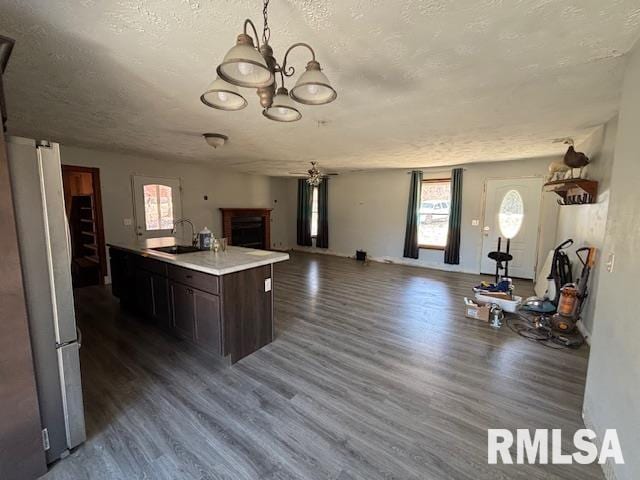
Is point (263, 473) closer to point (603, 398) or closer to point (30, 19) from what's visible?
point (603, 398)

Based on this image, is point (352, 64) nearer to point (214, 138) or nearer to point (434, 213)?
point (214, 138)

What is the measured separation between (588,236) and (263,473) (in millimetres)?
4156

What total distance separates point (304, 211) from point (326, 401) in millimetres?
6858

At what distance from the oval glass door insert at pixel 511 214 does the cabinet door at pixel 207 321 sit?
578 cm

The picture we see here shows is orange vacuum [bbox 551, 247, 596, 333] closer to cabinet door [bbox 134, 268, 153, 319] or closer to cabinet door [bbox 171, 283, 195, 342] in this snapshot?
cabinet door [bbox 171, 283, 195, 342]

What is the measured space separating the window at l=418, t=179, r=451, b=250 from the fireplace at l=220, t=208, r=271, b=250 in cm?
423

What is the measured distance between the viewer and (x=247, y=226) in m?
7.64

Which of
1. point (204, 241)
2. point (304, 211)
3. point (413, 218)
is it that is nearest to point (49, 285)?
point (204, 241)

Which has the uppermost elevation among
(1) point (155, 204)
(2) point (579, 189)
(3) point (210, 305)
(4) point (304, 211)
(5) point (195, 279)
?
(2) point (579, 189)

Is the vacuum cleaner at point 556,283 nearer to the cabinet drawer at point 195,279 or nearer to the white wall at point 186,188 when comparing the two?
the cabinet drawer at point 195,279

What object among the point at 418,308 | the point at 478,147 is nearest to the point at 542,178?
the point at 478,147

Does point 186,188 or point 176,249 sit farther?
point 186,188

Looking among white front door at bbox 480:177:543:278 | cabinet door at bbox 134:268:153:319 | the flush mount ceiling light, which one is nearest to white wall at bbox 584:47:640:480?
the flush mount ceiling light

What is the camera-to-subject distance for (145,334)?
3096mm
